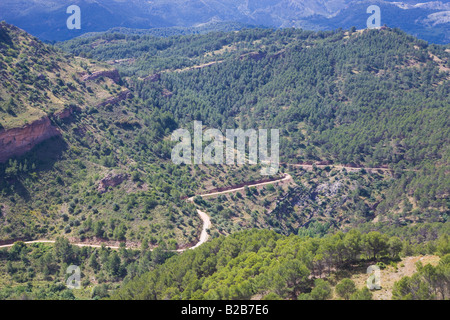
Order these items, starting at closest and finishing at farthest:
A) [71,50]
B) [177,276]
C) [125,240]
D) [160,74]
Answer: [177,276]
[125,240]
[160,74]
[71,50]

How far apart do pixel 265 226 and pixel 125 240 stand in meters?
35.5

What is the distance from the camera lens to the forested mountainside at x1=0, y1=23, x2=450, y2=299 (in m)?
57.0

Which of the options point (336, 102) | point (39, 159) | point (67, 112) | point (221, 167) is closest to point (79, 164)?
point (39, 159)

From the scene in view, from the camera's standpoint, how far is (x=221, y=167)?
10481 cm

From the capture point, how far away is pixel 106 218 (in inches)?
2859

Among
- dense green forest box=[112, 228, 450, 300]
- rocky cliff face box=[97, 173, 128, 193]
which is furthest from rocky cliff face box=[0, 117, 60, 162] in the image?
dense green forest box=[112, 228, 450, 300]

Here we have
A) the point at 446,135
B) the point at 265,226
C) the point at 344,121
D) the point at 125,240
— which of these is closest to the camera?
the point at 125,240

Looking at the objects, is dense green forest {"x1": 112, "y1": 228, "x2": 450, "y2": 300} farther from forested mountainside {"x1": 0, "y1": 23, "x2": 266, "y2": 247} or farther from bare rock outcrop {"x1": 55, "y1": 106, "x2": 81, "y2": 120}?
bare rock outcrop {"x1": 55, "y1": 106, "x2": 81, "y2": 120}

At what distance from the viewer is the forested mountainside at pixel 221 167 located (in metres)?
57.0

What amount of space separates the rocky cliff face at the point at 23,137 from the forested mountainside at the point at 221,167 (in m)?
0.28

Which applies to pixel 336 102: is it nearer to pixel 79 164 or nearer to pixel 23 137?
pixel 79 164

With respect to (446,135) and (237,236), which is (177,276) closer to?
(237,236)

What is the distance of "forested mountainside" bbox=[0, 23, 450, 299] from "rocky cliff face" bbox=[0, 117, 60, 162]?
28 cm
